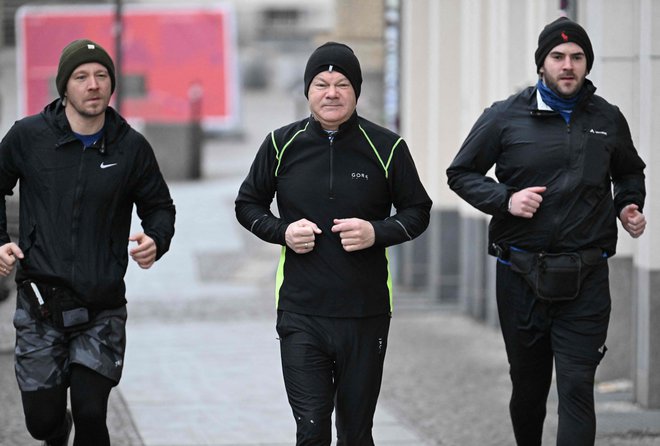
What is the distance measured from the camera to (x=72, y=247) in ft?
19.0

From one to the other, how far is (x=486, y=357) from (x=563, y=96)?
16.4ft

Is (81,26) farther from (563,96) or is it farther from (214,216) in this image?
(563,96)

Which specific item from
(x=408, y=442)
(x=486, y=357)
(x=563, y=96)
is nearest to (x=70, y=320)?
(x=563, y=96)

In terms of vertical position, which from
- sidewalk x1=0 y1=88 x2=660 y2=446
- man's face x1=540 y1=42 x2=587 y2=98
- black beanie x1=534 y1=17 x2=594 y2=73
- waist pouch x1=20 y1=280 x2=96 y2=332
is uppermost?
black beanie x1=534 y1=17 x2=594 y2=73

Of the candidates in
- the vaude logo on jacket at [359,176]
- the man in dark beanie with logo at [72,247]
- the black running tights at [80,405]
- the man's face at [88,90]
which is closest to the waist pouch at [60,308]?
the man in dark beanie with logo at [72,247]

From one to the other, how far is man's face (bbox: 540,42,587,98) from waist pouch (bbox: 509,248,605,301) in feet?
2.19

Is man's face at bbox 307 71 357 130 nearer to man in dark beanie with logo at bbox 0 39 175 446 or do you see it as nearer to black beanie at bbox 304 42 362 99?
black beanie at bbox 304 42 362 99

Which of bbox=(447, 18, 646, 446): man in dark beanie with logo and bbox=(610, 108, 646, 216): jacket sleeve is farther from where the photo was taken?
bbox=(610, 108, 646, 216): jacket sleeve

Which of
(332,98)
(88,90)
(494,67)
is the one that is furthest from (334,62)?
(494,67)

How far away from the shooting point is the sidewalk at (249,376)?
26.8 feet

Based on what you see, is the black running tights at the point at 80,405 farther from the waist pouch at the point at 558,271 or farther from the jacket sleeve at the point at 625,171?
the jacket sleeve at the point at 625,171

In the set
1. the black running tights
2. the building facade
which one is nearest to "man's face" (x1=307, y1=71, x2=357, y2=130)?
the black running tights

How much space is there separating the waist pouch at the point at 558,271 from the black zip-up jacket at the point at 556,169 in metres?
0.04

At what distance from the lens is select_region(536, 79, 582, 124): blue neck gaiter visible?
6.14 m
